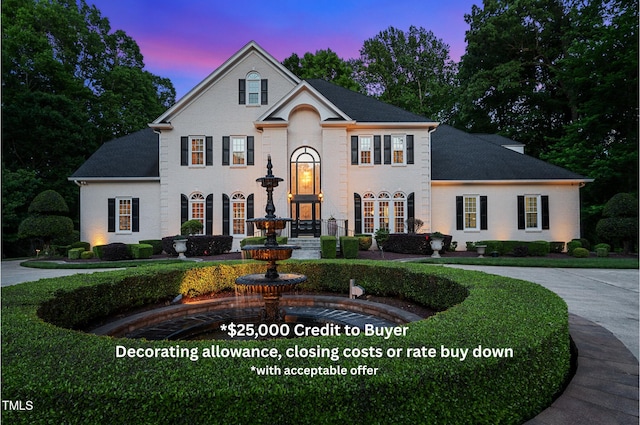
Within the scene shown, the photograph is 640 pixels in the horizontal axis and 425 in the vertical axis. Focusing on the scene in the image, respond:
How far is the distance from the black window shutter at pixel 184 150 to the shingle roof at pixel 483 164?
1525cm

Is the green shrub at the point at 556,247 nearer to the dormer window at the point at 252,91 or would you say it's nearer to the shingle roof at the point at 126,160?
the dormer window at the point at 252,91

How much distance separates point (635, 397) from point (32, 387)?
4923 mm

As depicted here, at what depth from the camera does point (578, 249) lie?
678 inches

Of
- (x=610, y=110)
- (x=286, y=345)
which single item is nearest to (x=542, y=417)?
(x=286, y=345)

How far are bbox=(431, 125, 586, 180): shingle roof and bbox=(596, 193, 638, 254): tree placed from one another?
2295mm

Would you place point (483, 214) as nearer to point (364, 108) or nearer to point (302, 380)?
point (364, 108)

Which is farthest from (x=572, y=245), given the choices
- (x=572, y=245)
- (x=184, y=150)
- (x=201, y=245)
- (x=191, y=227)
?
(x=184, y=150)

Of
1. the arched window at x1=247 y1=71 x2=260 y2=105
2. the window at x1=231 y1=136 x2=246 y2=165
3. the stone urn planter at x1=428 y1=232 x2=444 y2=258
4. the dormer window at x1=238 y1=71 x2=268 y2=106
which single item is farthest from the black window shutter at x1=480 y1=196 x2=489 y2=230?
the arched window at x1=247 y1=71 x2=260 y2=105

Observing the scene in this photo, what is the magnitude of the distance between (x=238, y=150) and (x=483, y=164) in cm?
1555

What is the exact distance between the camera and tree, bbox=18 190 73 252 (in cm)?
1895

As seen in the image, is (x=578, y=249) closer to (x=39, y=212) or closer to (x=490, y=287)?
(x=490, y=287)

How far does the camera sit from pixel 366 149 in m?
20.1

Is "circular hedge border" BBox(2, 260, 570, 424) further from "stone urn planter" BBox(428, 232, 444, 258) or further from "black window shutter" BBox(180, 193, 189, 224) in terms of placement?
"black window shutter" BBox(180, 193, 189, 224)

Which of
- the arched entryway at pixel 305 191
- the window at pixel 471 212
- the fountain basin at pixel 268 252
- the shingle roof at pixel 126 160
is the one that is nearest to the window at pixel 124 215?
the shingle roof at pixel 126 160
